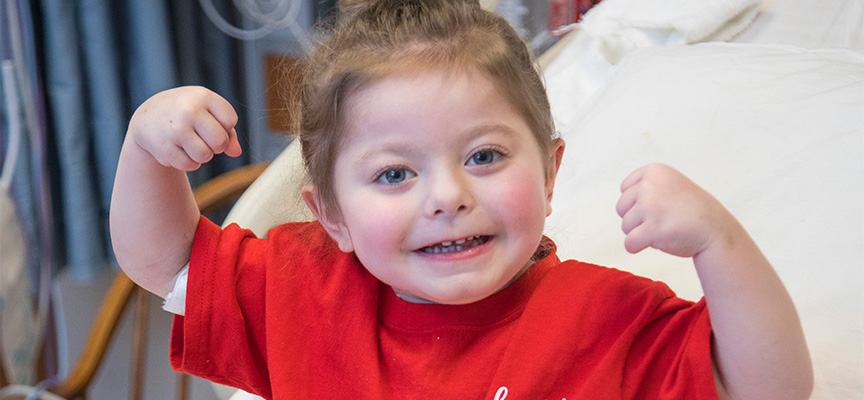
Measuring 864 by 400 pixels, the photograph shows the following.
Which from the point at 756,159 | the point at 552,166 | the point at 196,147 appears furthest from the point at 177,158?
the point at 756,159

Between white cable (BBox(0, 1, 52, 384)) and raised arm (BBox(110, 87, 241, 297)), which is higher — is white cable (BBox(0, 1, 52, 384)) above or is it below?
below

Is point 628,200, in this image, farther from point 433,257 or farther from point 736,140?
point 736,140

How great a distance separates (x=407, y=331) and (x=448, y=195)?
19 cm

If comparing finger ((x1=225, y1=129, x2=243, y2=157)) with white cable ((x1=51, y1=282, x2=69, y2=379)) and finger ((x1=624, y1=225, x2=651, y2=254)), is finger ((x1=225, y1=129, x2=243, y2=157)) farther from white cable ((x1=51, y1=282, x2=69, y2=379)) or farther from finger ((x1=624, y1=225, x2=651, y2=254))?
white cable ((x1=51, y1=282, x2=69, y2=379))

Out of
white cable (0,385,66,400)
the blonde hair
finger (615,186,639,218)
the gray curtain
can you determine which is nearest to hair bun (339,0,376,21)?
the blonde hair

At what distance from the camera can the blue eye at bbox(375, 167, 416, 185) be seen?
0.64 metres

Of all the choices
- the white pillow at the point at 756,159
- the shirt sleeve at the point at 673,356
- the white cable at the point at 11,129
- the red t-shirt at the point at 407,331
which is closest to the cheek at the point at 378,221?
the red t-shirt at the point at 407,331

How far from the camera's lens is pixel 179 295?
2.43 ft

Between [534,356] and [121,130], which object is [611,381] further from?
[121,130]

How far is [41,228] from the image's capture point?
4.59ft

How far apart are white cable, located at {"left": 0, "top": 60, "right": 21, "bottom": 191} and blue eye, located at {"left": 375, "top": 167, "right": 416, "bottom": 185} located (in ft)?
3.05

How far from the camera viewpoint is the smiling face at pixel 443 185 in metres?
0.62

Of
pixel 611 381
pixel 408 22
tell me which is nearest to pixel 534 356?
pixel 611 381

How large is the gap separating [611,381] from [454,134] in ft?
0.85
